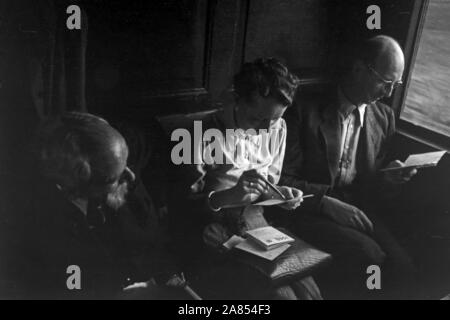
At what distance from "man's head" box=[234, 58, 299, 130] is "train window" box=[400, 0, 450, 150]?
80 cm

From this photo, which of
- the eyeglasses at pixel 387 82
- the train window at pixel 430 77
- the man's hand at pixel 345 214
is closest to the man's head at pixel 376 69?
the eyeglasses at pixel 387 82

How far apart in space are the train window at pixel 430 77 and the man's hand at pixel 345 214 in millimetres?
589

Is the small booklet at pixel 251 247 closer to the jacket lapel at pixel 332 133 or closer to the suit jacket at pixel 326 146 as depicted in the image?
the suit jacket at pixel 326 146

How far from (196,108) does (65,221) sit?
841 mm

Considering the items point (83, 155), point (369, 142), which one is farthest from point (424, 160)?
point (83, 155)

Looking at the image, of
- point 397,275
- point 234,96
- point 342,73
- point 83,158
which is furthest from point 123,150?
point 397,275

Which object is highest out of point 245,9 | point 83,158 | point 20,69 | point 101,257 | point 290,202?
point 245,9

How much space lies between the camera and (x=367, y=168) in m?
3.16

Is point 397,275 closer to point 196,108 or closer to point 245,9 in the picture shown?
point 196,108

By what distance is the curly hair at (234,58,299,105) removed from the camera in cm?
268

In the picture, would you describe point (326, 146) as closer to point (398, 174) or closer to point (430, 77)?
point (398, 174)

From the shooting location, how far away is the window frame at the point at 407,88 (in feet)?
9.86

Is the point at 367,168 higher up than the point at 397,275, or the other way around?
the point at 367,168

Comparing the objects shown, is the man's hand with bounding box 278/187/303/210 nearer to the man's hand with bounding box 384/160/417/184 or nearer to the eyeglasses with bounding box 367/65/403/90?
the man's hand with bounding box 384/160/417/184
